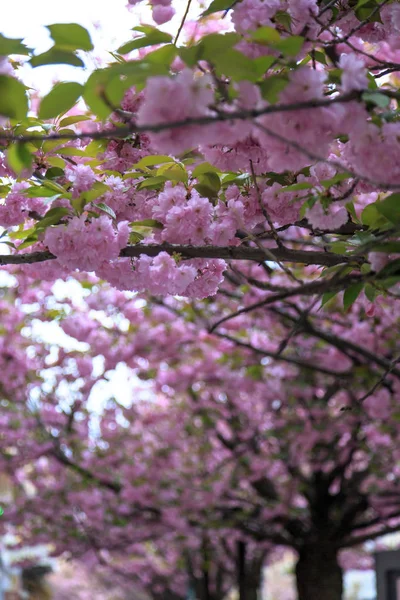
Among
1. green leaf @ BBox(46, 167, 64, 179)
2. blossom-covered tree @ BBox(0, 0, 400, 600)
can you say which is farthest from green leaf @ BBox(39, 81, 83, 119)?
green leaf @ BBox(46, 167, 64, 179)

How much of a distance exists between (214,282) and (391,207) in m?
0.94

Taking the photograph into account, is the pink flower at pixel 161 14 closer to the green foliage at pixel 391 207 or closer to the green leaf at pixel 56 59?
the green leaf at pixel 56 59

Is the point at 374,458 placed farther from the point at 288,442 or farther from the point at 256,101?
the point at 256,101

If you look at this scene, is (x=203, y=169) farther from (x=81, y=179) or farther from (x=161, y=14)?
(x=161, y=14)

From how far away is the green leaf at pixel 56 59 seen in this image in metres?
1.71

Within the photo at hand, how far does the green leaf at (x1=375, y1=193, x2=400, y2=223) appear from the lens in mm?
1880

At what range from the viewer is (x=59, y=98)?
175 centimetres

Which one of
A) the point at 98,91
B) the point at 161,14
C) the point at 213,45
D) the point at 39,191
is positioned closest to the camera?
the point at 98,91

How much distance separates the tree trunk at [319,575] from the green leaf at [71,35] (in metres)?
8.01

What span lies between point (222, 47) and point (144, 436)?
11250 millimetres

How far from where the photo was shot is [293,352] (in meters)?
8.12

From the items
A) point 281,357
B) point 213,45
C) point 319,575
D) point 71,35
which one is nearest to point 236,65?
point 213,45

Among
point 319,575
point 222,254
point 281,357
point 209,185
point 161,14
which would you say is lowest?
point 319,575

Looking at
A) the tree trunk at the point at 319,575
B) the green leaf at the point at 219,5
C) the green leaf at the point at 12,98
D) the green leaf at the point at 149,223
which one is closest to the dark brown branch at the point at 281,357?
the green leaf at the point at 149,223
